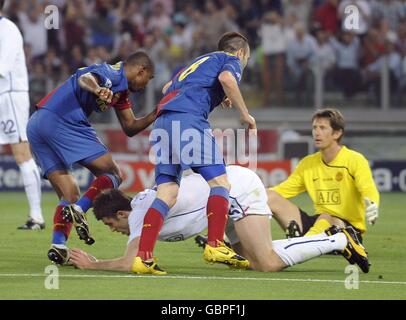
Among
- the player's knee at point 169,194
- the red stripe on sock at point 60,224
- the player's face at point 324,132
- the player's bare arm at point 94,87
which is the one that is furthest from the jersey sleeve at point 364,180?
the red stripe on sock at point 60,224

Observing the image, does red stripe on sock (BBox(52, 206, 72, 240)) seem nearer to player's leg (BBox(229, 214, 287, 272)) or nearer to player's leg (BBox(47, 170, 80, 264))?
player's leg (BBox(47, 170, 80, 264))

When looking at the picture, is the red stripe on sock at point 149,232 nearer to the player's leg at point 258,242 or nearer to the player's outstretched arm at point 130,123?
the player's leg at point 258,242

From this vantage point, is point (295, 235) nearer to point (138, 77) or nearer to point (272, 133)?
point (138, 77)

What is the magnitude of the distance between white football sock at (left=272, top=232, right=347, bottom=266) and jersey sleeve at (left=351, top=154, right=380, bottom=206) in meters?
0.78

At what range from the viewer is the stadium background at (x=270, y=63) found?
18781 millimetres

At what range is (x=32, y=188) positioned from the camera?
1281 centimetres

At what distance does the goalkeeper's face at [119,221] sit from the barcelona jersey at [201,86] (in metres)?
0.90

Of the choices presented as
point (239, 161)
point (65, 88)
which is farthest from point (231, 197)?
point (239, 161)

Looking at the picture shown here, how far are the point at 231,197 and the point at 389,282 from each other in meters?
1.41

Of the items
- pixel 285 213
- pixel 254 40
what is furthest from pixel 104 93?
pixel 254 40

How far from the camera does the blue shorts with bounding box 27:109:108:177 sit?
10125mm

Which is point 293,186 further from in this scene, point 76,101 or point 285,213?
point 76,101

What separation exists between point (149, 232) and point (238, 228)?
82 centimetres

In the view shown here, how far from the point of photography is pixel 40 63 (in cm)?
2006
